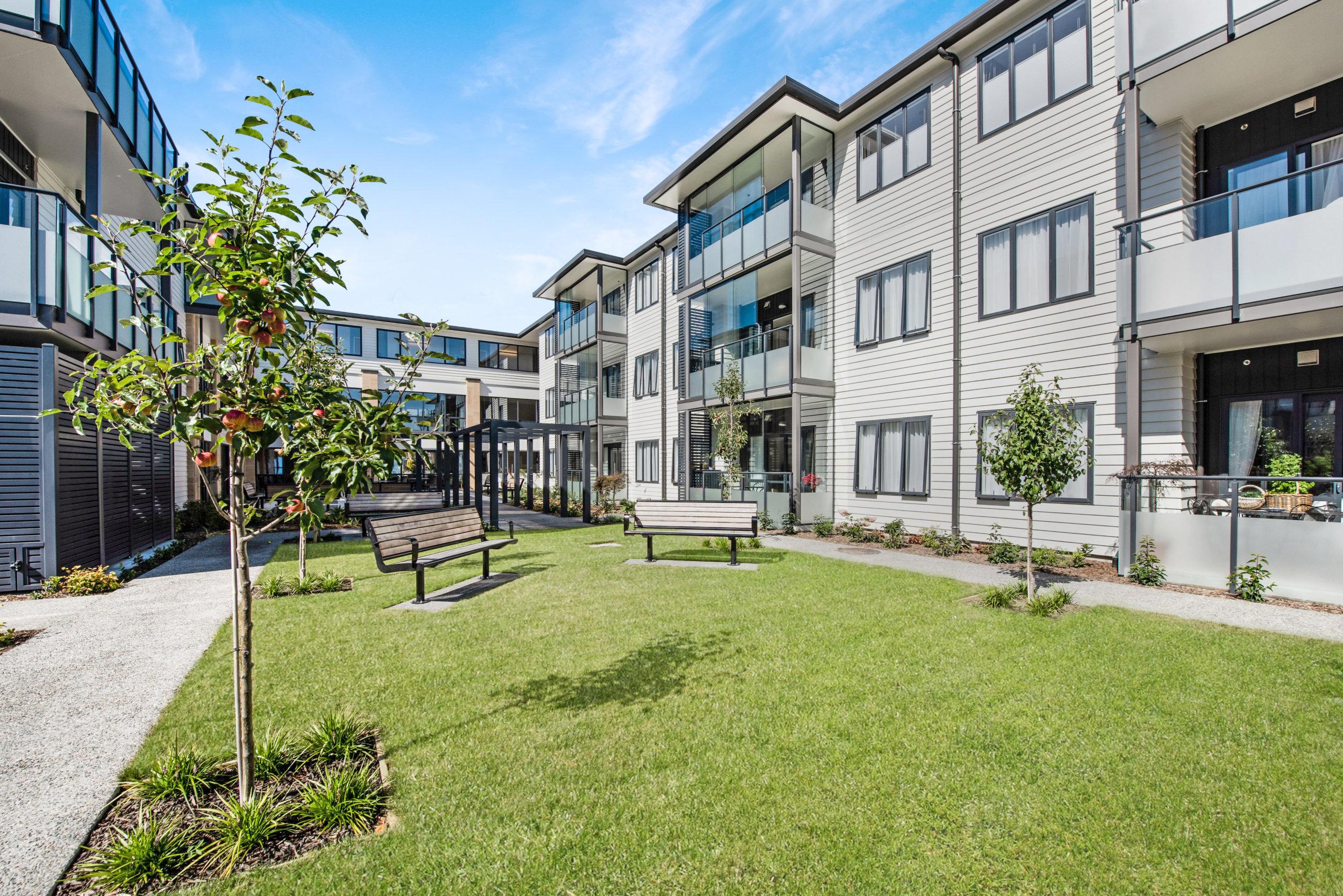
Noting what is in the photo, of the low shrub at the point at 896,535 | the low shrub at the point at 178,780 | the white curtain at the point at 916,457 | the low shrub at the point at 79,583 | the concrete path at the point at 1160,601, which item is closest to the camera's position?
the low shrub at the point at 178,780

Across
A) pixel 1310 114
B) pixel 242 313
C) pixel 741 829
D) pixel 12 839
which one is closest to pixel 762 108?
pixel 1310 114

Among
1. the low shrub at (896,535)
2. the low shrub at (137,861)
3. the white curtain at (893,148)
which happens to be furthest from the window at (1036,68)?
the low shrub at (137,861)

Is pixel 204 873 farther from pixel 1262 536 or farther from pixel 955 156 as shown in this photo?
pixel 955 156

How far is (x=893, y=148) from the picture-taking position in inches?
584

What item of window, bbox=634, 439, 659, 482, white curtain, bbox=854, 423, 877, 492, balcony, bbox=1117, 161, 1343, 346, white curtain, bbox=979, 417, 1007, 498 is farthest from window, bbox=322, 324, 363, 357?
A: balcony, bbox=1117, 161, 1343, 346

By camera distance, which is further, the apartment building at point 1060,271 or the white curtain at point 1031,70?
the white curtain at point 1031,70

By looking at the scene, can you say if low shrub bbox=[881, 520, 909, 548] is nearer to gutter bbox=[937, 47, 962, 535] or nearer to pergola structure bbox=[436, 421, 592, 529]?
gutter bbox=[937, 47, 962, 535]

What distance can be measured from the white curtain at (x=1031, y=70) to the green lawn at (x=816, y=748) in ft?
34.4

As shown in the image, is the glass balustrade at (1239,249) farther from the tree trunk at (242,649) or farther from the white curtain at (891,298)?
the tree trunk at (242,649)

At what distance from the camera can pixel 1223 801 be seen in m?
3.41

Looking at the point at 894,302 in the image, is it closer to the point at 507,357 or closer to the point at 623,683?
the point at 623,683

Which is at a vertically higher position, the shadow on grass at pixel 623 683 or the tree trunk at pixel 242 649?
the tree trunk at pixel 242 649

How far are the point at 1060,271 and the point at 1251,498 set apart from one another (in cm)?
504

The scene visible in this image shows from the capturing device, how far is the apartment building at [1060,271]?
342 inches
